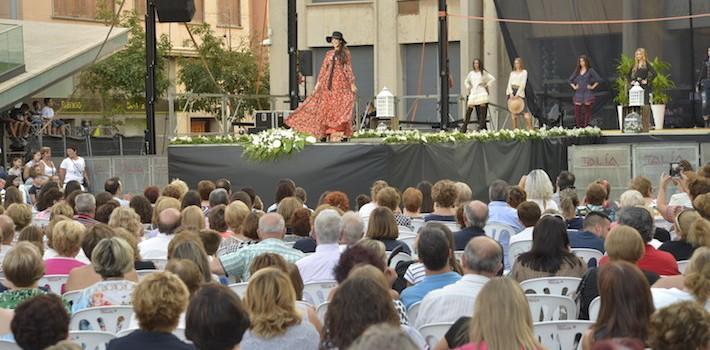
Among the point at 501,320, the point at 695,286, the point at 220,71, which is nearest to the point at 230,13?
the point at 220,71

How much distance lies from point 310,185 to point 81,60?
10.7 meters

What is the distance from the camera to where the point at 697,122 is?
2195cm

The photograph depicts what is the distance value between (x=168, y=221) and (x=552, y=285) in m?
2.98

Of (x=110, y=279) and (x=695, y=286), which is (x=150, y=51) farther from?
(x=695, y=286)

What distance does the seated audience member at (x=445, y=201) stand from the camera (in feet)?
34.2

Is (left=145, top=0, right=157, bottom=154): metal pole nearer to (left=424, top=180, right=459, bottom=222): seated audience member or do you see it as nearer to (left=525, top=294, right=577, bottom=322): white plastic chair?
(left=424, top=180, right=459, bottom=222): seated audience member

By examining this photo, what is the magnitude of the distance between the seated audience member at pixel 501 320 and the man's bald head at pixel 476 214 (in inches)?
158

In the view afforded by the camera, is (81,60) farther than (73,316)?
Yes

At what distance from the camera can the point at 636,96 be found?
20.0 metres

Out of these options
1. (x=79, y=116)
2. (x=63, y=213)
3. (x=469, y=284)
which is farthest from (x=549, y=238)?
(x=79, y=116)

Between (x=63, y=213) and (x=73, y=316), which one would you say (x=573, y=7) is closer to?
(x=63, y=213)

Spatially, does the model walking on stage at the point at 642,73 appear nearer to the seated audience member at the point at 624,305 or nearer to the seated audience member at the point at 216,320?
the seated audience member at the point at 624,305

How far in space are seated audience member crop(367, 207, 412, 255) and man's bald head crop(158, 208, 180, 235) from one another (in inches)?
57.4

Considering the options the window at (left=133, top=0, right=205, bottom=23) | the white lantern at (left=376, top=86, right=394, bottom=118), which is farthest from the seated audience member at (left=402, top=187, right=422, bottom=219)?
the window at (left=133, top=0, right=205, bottom=23)
